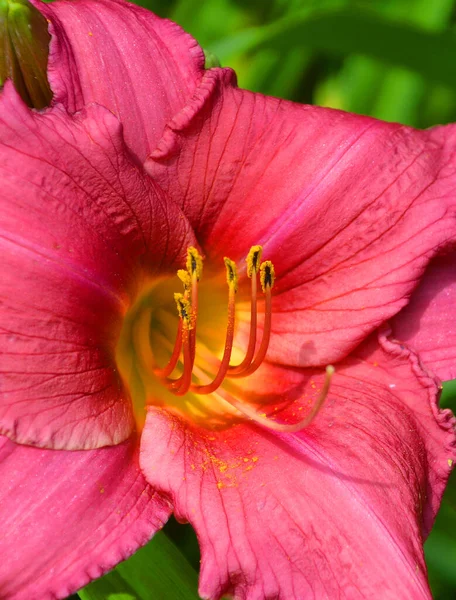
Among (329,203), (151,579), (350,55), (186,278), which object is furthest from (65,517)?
(350,55)

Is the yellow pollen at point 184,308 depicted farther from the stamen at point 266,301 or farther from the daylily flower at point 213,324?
the stamen at point 266,301

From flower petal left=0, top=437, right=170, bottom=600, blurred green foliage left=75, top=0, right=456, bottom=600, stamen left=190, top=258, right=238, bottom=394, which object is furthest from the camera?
blurred green foliage left=75, top=0, right=456, bottom=600

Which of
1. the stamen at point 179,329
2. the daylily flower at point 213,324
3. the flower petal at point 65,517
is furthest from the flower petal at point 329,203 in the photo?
the flower petal at point 65,517

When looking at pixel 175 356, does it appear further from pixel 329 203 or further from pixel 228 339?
pixel 329 203

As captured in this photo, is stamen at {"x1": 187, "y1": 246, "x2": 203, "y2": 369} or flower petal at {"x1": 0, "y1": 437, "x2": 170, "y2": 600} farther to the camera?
stamen at {"x1": 187, "y1": 246, "x2": 203, "y2": 369}

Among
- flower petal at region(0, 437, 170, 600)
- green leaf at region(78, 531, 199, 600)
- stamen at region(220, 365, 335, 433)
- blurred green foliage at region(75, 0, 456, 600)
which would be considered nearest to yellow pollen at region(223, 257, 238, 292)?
stamen at region(220, 365, 335, 433)

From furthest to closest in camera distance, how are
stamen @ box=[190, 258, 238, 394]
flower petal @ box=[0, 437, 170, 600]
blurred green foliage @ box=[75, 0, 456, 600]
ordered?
blurred green foliage @ box=[75, 0, 456, 600], stamen @ box=[190, 258, 238, 394], flower petal @ box=[0, 437, 170, 600]

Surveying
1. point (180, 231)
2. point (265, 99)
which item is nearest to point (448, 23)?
point (265, 99)

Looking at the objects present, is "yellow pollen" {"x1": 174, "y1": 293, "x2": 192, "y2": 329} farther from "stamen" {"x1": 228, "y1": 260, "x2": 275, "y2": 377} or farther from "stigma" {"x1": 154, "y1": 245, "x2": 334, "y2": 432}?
"stamen" {"x1": 228, "y1": 260, "x2": 275, "y2": 377}
